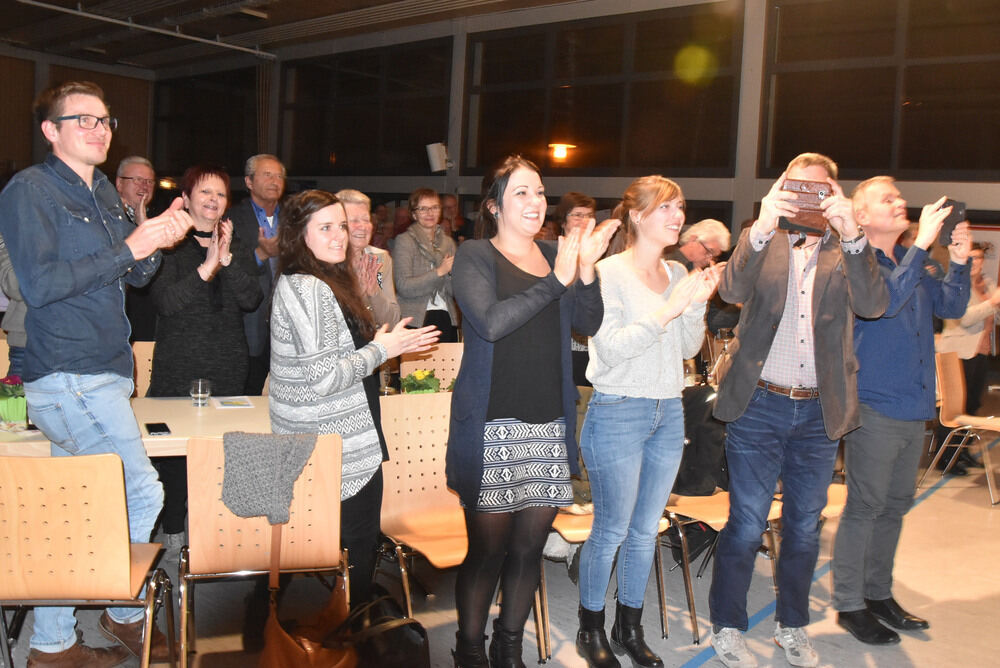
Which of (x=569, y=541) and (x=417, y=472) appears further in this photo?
(x=417, y=472)

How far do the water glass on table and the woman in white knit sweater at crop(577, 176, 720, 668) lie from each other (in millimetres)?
1600

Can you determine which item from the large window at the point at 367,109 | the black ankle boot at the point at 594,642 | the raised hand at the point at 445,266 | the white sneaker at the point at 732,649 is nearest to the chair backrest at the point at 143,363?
the raised hand at the point at 445,266

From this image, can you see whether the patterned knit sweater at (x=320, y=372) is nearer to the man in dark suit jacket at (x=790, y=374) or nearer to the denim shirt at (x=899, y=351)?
the man in dark suit jacket at (x=790, y=374)

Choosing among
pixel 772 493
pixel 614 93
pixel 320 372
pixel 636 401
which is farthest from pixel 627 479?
pixel 614 93

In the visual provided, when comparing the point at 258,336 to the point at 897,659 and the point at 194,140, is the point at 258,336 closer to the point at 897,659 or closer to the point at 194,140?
the point at 897,659

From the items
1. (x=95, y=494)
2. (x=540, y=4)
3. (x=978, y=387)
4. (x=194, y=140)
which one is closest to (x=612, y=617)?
(x=95, y=494)

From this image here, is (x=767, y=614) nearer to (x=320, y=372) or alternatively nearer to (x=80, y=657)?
(x=320, y=372)

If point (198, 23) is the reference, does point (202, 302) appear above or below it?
below

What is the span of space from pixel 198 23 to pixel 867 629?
42.5 feet

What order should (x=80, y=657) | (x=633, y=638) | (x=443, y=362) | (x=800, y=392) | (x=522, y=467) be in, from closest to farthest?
(x=522, y=467)
(x=80, y=657)
(x=800, y=392)
(x=633, y=638)
(x=443, y=362)

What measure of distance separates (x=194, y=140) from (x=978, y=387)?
14.7 m

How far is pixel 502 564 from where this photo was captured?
8.80 ft

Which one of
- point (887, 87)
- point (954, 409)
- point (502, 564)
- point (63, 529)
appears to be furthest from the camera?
point (887, 87)

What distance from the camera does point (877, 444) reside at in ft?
10.8
